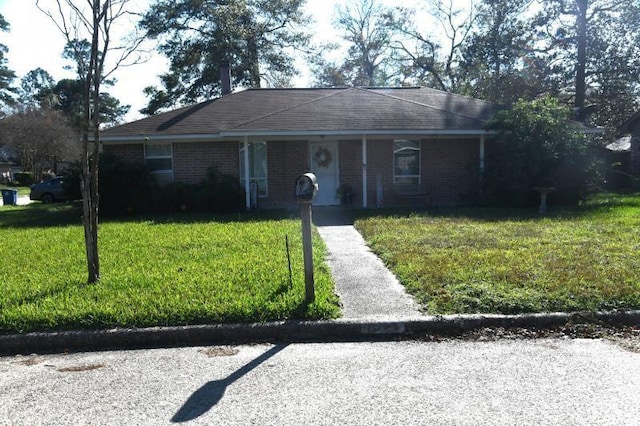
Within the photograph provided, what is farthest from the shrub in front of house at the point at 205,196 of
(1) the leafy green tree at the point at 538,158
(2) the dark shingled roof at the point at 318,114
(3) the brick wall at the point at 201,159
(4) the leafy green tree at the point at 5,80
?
(4) the leafy green tree at the point at 5,80

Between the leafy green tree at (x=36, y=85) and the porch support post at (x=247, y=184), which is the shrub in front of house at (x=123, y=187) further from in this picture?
the leafy green tree at (x=36, y=85)

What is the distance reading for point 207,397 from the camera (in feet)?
11.8

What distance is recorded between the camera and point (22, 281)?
6656 millimetres

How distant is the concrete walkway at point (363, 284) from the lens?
17.3 feet

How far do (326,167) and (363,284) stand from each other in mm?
10282

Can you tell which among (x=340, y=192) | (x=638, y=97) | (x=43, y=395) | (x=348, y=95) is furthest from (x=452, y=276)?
(x=638, y=97)

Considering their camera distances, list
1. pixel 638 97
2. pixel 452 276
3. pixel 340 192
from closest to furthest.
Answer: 1. pixel 452 276
2. pixel 340 192
3. pixel 638 97

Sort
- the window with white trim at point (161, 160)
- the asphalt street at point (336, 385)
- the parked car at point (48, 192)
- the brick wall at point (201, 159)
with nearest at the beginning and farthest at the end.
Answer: the asphalt street at point (336, 385), the brick wall at point (201, 159), the window with white trim at point (161, 160), the parked car at point (48, 192)

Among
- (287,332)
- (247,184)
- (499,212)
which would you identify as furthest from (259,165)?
(287,332)

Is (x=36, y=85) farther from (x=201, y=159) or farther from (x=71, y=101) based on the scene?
(x=201, y=159)

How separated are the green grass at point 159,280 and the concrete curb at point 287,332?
0.15 m

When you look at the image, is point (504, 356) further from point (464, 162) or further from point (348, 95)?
point (348, 95)

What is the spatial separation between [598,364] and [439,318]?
1400 millimetres

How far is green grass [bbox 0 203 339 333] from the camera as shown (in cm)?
506
